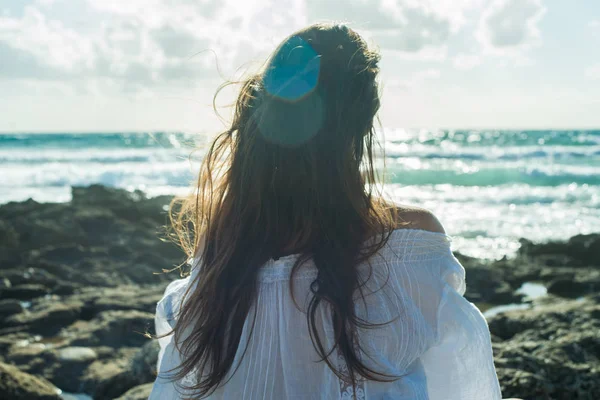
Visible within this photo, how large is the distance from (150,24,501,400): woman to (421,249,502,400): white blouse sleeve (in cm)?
5

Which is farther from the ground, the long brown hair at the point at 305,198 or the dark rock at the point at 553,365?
the long brown hair at the point at 305,198

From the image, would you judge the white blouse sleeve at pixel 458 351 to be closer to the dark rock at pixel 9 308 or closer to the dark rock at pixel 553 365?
the dark rock at pixel 553 365

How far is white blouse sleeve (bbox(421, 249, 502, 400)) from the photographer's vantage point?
1.84 m

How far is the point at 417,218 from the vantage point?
1.83 meters

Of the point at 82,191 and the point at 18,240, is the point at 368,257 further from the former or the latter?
the point at 82,191

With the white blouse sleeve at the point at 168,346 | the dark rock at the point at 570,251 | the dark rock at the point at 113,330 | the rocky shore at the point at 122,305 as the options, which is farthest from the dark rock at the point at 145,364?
the dark rock at the point at 570,251

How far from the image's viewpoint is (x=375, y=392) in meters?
1.70

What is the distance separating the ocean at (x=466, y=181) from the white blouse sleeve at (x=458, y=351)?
428mm

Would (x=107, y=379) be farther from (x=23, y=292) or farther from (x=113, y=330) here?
(x=23, y=292)

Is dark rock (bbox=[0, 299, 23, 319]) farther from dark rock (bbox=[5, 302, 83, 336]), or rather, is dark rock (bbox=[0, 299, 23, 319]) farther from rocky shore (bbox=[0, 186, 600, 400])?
dark rock (bbox=[5, 302, 83, 336])

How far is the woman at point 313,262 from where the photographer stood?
1677 mm

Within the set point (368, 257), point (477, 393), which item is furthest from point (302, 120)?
point (477, 393)

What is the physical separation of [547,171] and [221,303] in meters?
23.2

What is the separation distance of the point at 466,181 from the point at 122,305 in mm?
18002
